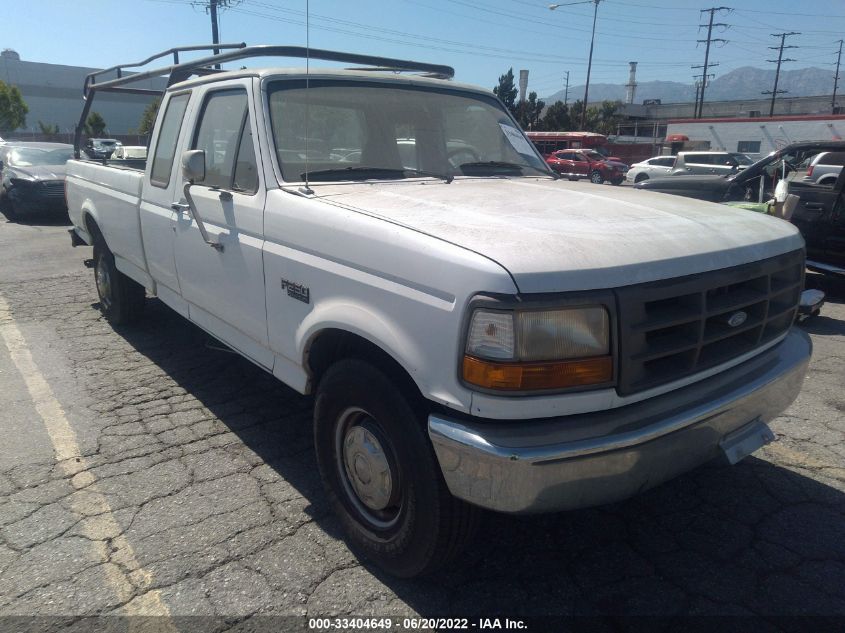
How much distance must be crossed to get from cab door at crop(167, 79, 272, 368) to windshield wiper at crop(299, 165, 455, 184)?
30cm

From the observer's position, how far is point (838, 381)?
471 centimetres

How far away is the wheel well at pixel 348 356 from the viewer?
7.70 feet

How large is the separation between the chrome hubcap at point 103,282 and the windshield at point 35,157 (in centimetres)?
932

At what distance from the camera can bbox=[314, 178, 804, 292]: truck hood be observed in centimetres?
201

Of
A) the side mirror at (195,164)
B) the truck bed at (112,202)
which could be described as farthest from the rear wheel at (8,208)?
the side mirror at (195,164)

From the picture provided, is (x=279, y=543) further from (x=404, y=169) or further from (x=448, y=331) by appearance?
(x=404, y=169)

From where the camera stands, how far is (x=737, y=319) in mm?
2475

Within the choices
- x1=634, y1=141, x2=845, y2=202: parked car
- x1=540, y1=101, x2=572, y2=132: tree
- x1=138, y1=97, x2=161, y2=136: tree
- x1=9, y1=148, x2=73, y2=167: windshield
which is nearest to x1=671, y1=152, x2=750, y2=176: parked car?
x1=634, y1=141, x2=845, y2=202: parked car

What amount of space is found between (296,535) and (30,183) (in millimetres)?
12380

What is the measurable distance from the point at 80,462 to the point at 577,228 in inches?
116

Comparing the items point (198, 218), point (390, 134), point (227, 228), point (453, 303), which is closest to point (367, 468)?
point (453, 303)

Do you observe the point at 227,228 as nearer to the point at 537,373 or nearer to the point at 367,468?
the point at 367,468

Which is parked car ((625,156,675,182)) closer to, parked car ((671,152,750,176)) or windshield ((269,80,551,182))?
parked car ((671,152,750,176))

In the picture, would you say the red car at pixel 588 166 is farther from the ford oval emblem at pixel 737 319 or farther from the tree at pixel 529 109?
the ford oval emblem at pixel 737 319
